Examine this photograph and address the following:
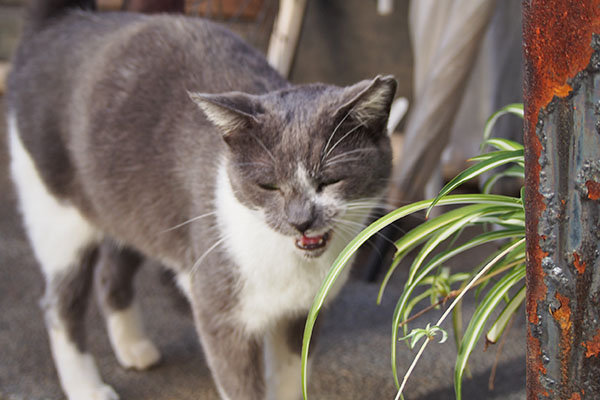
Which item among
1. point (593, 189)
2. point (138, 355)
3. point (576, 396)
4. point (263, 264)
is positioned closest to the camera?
point (593, 189)

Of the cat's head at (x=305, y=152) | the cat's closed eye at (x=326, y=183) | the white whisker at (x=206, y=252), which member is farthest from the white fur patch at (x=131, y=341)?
the cat's closed eye at (x=326, y=183)

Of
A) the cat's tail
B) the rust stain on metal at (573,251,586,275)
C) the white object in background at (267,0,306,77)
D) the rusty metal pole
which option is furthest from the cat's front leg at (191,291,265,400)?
the white object in background at (267,0,306,77)

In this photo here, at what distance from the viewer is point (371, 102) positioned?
1177 millimetres

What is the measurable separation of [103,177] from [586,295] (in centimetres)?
117

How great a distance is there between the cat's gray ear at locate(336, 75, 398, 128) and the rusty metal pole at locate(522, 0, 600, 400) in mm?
341

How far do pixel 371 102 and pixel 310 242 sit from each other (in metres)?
0.28

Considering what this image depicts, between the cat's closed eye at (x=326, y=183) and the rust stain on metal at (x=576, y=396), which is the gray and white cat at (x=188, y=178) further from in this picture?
the rust stain on metal at (x=576, y=396)

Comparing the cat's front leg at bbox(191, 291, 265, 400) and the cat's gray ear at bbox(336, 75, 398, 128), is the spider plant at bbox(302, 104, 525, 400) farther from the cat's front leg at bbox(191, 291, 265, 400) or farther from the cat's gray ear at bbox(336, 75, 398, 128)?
the cat's front leg at bbox(191, 291, 265, 400)

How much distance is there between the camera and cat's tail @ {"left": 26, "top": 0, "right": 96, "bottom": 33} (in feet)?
5.80

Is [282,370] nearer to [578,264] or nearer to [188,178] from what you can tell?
[188,178]

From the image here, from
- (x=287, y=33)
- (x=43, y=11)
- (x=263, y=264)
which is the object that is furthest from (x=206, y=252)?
(x=287, y=33)

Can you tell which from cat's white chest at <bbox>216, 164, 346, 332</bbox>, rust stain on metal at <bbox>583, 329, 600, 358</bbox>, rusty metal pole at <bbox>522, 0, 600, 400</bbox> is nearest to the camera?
rusty metal pole at <bbox>522, 0, 600, 400</bbox>

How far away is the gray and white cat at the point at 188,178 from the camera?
1218 mm

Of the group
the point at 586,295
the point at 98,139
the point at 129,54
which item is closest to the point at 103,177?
the point at 98,139
